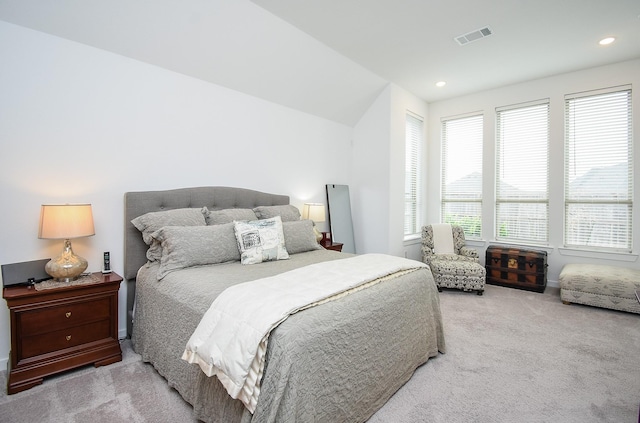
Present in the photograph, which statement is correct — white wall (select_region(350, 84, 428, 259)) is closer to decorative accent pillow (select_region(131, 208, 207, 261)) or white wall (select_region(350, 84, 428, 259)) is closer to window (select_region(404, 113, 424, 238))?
window (select_region(404, 113, 424, 238))

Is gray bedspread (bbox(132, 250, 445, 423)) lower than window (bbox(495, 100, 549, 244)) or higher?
lower

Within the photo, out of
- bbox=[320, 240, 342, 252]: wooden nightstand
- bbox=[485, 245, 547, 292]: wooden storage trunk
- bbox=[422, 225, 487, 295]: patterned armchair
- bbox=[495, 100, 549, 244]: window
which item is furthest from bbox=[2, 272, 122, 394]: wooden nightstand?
bbox=[495, 100, 549, 244]: window

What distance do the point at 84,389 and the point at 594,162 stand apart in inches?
232

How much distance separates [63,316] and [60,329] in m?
0.09

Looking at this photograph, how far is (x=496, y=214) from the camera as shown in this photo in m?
4.87

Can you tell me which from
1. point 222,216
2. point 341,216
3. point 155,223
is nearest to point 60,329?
point 155,223

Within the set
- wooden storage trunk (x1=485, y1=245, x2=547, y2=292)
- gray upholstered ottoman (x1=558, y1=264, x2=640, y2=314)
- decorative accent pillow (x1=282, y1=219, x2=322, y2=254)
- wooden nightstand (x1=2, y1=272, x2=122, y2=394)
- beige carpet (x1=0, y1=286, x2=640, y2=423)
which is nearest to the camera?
beige carpet (x1=0, y1=286, x2=640, y2=423)

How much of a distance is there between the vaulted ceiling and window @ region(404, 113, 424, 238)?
1.01m

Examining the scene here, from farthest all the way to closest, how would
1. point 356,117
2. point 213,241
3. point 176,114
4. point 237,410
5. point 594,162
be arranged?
point 356,117
point 594,162
point 176,114
point 213,241
point 237,410

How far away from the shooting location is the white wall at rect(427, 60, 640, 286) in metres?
3.86

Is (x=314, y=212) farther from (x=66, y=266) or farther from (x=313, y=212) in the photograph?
(x=66, y=266)

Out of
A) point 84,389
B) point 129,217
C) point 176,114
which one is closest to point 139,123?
point 176,114

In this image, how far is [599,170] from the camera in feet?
13.4

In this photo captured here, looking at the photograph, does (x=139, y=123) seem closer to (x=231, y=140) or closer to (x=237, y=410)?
(x=231, y=140)
